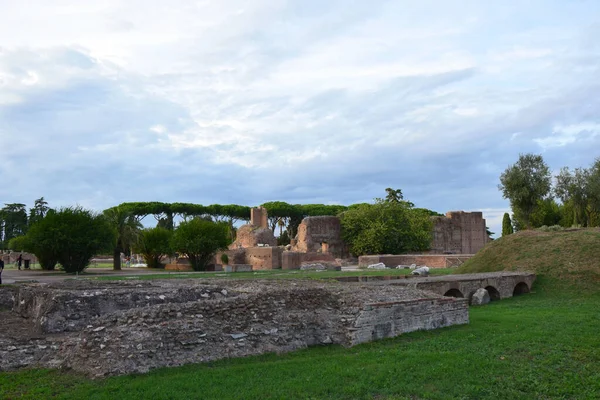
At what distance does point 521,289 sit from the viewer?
21.4 m

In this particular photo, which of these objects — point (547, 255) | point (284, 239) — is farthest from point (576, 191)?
point (284, 239)

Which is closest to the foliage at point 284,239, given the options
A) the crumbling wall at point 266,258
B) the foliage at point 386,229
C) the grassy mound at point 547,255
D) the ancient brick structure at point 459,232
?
the foliage at point 386,229

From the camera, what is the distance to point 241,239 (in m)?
51.4

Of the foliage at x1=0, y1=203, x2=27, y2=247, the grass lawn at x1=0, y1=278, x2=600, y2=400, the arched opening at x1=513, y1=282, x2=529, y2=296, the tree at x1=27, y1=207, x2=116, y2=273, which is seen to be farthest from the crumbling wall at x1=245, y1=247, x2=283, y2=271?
the foliage at x1=0, y1=203, x2=27, y2=247

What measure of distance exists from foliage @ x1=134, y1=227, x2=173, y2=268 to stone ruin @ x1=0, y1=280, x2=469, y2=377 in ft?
103

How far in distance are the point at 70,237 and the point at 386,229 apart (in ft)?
86.2

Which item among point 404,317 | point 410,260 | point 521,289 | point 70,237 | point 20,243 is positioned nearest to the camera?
point 404,317

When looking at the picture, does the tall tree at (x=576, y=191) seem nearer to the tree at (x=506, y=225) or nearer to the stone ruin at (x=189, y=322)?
the tree at (x=506, y=225)

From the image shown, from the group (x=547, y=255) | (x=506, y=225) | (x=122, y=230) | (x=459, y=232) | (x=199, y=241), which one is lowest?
(x=547, y=255)

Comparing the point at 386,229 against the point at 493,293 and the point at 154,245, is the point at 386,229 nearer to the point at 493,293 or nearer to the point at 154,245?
the point at 154,245

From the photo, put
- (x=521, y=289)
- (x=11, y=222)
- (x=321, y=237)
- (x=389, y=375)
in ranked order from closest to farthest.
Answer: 1. (x=389, y=375)
2. (x=521, y=289)
3. (x=321, y=237)
4. (x=11, y=222)

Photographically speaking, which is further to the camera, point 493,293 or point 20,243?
Answer: point 20,243

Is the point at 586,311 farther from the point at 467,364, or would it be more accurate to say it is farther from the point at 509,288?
the point at 467,364

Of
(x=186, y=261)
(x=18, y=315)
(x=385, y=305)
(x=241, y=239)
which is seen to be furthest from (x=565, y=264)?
(x=241, y=239)
